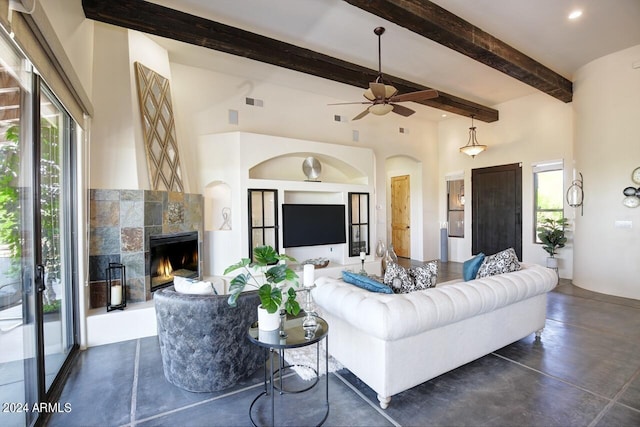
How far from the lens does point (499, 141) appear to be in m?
7.03

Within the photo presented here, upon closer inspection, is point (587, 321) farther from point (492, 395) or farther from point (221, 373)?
point (221, 373)

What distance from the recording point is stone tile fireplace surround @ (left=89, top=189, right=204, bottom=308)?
350 cm

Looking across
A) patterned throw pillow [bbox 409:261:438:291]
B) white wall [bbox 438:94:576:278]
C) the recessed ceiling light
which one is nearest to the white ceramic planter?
patterned throw pillow [bbox 409:261:438:291]

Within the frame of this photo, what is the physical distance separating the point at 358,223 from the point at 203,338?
14.7 feet

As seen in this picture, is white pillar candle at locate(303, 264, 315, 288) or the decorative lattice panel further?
the decorative lattice panel

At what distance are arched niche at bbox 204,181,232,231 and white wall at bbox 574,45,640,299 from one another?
604 centimetres

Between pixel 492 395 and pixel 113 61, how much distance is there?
16.9 ft

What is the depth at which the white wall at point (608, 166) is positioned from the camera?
4.67m

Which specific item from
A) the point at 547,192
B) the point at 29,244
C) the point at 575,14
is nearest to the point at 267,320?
the point at 29,244

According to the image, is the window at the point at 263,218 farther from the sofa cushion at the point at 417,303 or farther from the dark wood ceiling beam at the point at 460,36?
the dark wood ceiling beam at the point at 460,36

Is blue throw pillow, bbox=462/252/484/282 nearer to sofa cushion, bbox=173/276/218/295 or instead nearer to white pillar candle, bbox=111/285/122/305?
sofa cushion, bbox=173/276/218/295

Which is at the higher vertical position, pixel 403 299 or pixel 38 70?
pixel 38 70

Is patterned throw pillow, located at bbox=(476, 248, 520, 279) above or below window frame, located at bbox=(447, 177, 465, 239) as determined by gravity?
below

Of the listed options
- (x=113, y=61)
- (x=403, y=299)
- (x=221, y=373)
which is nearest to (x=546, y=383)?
(x=403, y=299)
